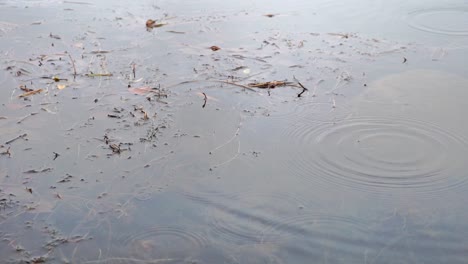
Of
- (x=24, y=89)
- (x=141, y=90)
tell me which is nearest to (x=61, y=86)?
(x=24, y=89)

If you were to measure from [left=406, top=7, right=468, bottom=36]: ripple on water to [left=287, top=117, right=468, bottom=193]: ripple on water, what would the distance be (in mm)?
1604

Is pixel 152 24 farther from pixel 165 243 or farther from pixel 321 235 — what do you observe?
pixel 321 235

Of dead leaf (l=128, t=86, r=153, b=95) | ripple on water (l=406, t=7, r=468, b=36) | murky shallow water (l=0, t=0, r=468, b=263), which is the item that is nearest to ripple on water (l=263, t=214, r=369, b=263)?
murky shallow water (l=0, t=0, r=468, b=263)

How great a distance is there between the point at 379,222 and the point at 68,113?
1.86m

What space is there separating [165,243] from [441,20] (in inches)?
131

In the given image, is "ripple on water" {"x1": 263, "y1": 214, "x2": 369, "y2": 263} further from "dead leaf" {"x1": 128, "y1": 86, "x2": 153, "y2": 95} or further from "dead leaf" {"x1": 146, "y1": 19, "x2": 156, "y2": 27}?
"dead leaf" {"x1": 146, "y1": 19, "x2": 156, "y2": 27}

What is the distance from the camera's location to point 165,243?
6.20ft

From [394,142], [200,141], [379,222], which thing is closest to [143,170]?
[200,141]

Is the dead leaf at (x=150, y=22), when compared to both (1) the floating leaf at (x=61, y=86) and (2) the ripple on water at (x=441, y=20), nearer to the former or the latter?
(1) the floating leaf at (x=61, y=86)

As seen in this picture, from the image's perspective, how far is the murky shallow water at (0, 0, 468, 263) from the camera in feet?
6.28

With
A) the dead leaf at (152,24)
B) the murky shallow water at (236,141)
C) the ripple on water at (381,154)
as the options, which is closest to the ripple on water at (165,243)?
the murky shallow water at (236,141)

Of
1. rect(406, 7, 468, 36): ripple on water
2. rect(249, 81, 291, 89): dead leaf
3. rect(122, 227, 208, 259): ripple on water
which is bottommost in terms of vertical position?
rect(122, 227, 208, 259): ripple on water

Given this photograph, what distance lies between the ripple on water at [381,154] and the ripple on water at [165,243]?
A: 0.67m

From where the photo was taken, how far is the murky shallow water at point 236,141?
75.3 inches
